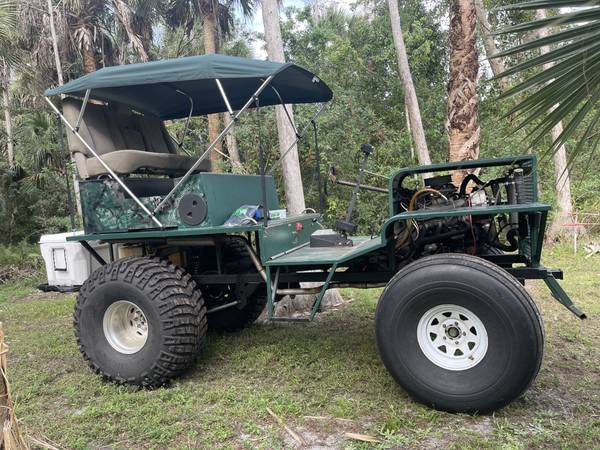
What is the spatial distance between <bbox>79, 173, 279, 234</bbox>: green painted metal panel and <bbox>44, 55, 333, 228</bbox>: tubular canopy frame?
9 cm

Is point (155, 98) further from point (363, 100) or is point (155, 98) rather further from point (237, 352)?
point (363, 100)

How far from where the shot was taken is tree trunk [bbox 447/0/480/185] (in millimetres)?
5660

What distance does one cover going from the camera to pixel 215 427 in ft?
9.98

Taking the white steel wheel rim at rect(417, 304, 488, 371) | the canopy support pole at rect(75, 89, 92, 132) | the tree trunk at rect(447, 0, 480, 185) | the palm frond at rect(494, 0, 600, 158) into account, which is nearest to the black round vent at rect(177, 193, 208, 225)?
the canopy support pole at rect(75, 89, 92, 132)

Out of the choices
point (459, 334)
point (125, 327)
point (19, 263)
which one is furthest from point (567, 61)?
point (19, 263)

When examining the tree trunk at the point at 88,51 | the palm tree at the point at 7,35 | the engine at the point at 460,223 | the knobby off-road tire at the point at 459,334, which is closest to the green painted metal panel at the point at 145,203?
the engine at the point at 460,223

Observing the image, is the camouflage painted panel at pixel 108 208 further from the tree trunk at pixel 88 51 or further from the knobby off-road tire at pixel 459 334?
the tree trunk at pixel 88 51

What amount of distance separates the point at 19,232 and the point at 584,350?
46.0 ft

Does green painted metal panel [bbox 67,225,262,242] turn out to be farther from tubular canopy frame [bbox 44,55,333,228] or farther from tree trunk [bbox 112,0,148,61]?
tree trunk [bbox 112,0,148,61]

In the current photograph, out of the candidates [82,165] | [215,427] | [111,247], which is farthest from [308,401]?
[82,165]

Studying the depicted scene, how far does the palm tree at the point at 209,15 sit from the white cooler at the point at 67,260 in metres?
8.41

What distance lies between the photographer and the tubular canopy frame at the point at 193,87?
361 centimetres

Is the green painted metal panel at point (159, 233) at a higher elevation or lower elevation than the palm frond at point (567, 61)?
lower

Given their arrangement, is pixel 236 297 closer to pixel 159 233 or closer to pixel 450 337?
pixel 159 233
